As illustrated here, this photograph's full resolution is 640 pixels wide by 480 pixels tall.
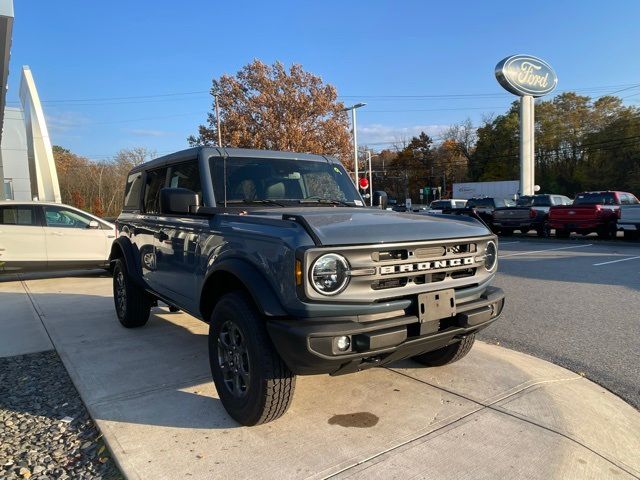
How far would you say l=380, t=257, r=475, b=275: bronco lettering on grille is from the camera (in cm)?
296

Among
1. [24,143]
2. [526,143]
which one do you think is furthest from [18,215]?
[526,143]

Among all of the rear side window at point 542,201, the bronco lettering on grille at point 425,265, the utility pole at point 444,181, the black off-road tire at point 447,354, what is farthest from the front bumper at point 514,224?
the utility pole at point 444,181

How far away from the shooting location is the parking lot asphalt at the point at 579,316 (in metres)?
4.52

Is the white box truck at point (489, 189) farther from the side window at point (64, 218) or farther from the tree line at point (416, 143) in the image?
the side window at point (64, 218)

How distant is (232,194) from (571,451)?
3.09 metres

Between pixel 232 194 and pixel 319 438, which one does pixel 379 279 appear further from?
pixel 232 194

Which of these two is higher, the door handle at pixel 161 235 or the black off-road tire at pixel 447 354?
the door handle at pixel 161 235

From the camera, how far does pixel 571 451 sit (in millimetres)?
2930

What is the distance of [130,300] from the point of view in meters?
5.68

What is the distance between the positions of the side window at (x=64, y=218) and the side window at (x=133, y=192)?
15.1 feet

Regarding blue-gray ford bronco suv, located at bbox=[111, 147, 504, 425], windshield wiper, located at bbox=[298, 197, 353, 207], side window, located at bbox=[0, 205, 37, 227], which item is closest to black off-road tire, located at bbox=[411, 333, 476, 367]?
blue-gray ford bronco suv, located at bbox=[111, 147, 504, 425]

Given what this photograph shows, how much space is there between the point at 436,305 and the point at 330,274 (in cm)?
A: 78

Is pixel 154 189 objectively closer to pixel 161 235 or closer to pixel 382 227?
pixel 161 235

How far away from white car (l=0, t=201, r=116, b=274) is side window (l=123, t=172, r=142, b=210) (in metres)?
4.53
